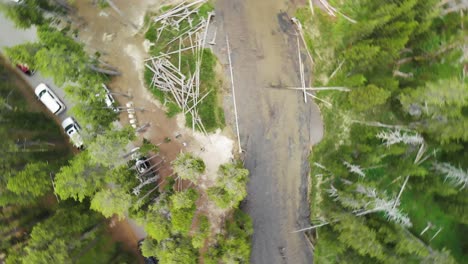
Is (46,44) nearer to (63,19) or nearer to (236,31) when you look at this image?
(63,19)

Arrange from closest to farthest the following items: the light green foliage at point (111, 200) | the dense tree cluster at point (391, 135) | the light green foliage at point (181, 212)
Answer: the light green foliage at point (111, 200)
the dense tree cluster at point (391, 135)
the light green foliage at point (181, 212)

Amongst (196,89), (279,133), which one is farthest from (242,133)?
(196,89)

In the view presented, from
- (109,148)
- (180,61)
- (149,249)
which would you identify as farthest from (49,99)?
(149,249)

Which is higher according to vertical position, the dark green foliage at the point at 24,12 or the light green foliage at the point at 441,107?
the dark green foliage at the point at 24,12

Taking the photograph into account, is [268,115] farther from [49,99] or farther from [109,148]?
[49,99]

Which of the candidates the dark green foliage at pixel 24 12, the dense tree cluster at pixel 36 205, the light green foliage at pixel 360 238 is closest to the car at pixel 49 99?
the dense tree cluster at pixel 36 205

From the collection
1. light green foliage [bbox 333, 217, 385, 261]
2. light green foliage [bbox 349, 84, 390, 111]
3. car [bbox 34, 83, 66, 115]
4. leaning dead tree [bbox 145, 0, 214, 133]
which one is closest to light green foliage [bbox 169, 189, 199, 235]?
leaning dead tree [bbox 145, 0, 214, 133]

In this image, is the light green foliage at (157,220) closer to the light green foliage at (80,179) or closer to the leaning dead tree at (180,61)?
the light green foliage at (80,179)
